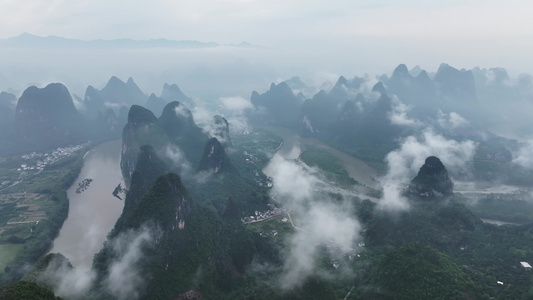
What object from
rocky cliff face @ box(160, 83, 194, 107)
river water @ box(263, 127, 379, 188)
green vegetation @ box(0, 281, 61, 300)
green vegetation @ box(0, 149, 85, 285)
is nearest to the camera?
green vegetation @ box(0, 281, 61, 300)

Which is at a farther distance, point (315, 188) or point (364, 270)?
point (315, 188)

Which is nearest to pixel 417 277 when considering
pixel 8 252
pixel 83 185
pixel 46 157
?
pixel 8 252

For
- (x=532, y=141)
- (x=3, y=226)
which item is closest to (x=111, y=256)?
(x=3, y=226)

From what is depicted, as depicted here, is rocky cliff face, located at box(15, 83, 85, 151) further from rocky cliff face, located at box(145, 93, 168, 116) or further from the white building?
the white building

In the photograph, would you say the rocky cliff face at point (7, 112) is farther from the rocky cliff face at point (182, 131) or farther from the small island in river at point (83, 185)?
the rocky cliff face at point (182, 131)

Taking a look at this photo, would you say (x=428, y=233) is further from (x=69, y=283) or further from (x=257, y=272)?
(x=69, y=283)

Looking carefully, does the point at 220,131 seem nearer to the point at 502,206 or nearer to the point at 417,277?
the point at 502,206

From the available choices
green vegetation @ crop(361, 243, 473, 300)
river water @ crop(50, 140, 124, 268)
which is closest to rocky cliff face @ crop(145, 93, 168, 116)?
river water @ crop(50, 140, 124, 268)
